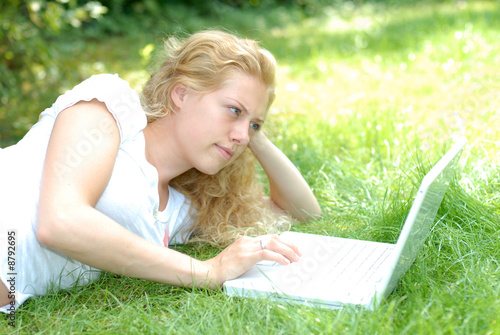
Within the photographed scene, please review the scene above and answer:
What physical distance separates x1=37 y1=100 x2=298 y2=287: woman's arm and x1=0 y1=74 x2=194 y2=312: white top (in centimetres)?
4

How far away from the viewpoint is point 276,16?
10234 millimetres

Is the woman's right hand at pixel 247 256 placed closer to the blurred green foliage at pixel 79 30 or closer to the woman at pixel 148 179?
the woman at pixel 148 179

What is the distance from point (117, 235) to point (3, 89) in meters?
3.49

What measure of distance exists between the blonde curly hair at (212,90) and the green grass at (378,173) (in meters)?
0.17

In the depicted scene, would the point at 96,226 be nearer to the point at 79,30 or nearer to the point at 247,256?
the point at 247,256

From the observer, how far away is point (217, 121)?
92.7 inches

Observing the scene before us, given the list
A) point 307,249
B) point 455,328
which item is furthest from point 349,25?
point 455,328

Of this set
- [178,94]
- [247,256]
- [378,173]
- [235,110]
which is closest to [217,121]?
[235,110]

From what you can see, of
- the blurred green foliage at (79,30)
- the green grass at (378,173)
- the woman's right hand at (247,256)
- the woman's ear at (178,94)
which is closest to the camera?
the green grass at (378,173)

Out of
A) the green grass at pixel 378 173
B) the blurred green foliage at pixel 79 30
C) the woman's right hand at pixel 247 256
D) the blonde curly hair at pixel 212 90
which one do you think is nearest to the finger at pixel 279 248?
the woman's right hand at pixel 247 256

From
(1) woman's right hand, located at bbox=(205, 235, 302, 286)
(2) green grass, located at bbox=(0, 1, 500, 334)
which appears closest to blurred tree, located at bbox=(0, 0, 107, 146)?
(2) green grass, located at bbox=(0, 1, 500, 334)

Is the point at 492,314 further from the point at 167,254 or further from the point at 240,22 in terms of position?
the point at 240,22

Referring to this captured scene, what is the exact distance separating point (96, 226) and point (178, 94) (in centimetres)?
83

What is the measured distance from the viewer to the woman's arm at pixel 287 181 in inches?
114
